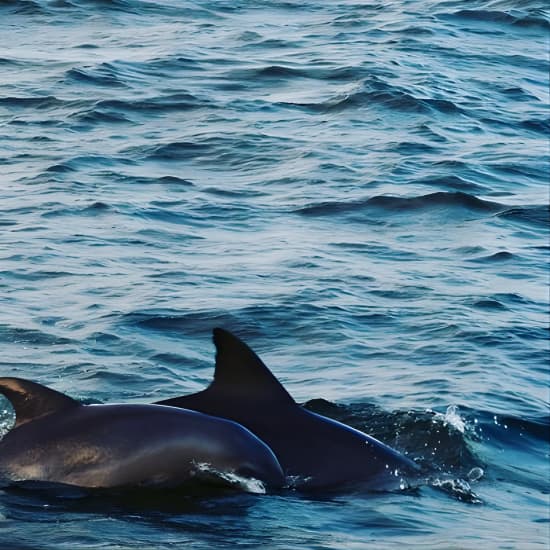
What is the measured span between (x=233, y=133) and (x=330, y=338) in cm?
813

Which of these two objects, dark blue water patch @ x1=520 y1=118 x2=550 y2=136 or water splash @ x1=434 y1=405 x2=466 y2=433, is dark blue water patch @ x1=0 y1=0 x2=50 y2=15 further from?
water splash @ x1=434 y1=405 x2=466 y2=433

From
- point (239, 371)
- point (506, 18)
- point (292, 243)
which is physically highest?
point (239, 371)

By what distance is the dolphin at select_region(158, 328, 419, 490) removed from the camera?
945 cm

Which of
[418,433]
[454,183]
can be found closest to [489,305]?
[418,433]

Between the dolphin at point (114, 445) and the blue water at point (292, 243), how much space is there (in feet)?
0.46

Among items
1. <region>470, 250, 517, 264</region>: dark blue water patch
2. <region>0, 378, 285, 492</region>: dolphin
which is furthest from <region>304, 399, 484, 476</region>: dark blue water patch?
<region>470, 250, 517, 264</region>: dark blue water patch

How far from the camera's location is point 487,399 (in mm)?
12781

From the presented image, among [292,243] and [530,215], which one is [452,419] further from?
[530,215]

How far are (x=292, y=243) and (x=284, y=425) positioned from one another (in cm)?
749

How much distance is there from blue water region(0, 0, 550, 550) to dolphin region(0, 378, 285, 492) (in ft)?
0.46

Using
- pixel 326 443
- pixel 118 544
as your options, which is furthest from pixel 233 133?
pixel 118 544

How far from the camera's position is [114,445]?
27.8 ft

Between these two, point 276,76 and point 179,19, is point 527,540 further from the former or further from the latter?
point 179,19

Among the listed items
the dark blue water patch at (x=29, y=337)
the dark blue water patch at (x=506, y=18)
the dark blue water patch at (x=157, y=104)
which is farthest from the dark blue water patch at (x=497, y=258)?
the dark blue water patch at (x=506, y=18)
